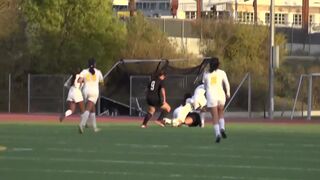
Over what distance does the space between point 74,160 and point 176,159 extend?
1.61 meters

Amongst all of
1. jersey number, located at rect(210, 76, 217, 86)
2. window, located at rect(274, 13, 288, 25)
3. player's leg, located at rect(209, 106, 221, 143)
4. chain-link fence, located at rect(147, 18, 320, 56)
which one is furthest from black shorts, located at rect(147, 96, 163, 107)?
window, located at rect(274, 13, 288, 25)

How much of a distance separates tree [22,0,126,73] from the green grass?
974 inches

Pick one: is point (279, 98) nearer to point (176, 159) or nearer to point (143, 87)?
point (143, 87)

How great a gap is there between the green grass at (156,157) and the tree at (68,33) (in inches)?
974

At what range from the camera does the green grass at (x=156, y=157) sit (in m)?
11.3

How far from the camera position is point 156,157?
13.8 m

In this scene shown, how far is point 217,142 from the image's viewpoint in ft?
56.8

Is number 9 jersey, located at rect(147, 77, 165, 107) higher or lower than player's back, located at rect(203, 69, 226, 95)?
lower

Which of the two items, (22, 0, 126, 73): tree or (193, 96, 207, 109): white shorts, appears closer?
(193, 96, 207, 109): white shorts

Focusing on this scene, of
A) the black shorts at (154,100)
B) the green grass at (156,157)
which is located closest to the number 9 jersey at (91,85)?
the green grass at (156,157)

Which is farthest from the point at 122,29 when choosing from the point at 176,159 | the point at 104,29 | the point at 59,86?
the point at 176,159

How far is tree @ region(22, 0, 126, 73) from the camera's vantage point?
44.7 meters

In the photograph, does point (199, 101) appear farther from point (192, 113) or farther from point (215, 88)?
point (215, 88)

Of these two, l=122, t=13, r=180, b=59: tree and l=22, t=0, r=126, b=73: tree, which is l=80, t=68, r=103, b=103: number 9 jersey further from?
l=122, t=13, r=180, b=59: tree
